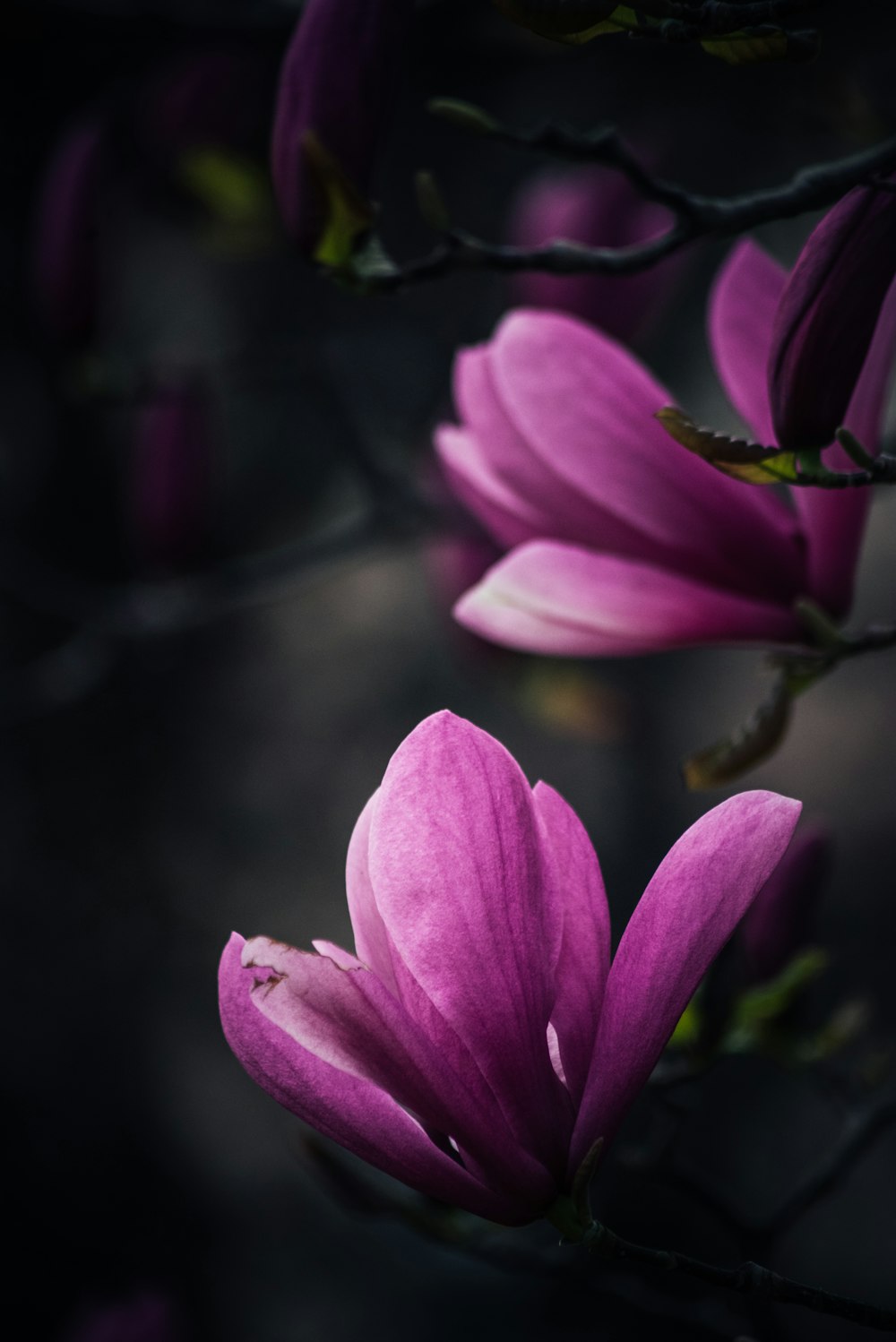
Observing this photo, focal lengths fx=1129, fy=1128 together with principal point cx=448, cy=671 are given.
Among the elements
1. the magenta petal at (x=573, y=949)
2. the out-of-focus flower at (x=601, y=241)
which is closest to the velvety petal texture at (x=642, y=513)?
the magenta petal at (x=573, y=949)

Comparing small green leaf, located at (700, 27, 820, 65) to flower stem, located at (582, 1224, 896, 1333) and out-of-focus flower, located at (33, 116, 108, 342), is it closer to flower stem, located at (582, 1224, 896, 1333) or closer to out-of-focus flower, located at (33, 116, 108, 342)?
flower stem, located at (582, 1224, 896, 1333)

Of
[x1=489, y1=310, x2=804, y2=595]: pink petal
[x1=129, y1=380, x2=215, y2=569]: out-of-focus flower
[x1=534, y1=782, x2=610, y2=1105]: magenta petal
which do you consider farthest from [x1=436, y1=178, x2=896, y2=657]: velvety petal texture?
[x1=129, y1=380, x2=215, y2=569]: out-of-focus flower

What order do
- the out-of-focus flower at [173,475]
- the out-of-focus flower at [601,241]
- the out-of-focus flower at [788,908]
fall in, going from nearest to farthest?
1. the out-of-focus flower at [788,908]
2. the out-of-focus flower at [601,241]
3. the out-of-focus flower at [173,475]

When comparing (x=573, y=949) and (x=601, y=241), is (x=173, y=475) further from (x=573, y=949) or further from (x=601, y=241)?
(x=573, y=949)

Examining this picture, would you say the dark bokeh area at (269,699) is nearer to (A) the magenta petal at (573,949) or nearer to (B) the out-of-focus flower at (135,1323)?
(B) the out-of-focus flower at (135,1323)

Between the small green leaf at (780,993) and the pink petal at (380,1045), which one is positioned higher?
the pink petal at (380,1045)

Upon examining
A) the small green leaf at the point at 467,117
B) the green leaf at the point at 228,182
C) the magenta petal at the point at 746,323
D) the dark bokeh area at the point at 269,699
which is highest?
the green leaf at the point at 228,182

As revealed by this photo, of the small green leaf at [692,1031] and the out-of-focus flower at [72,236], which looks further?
the out-of-focus flower at [72,236]
